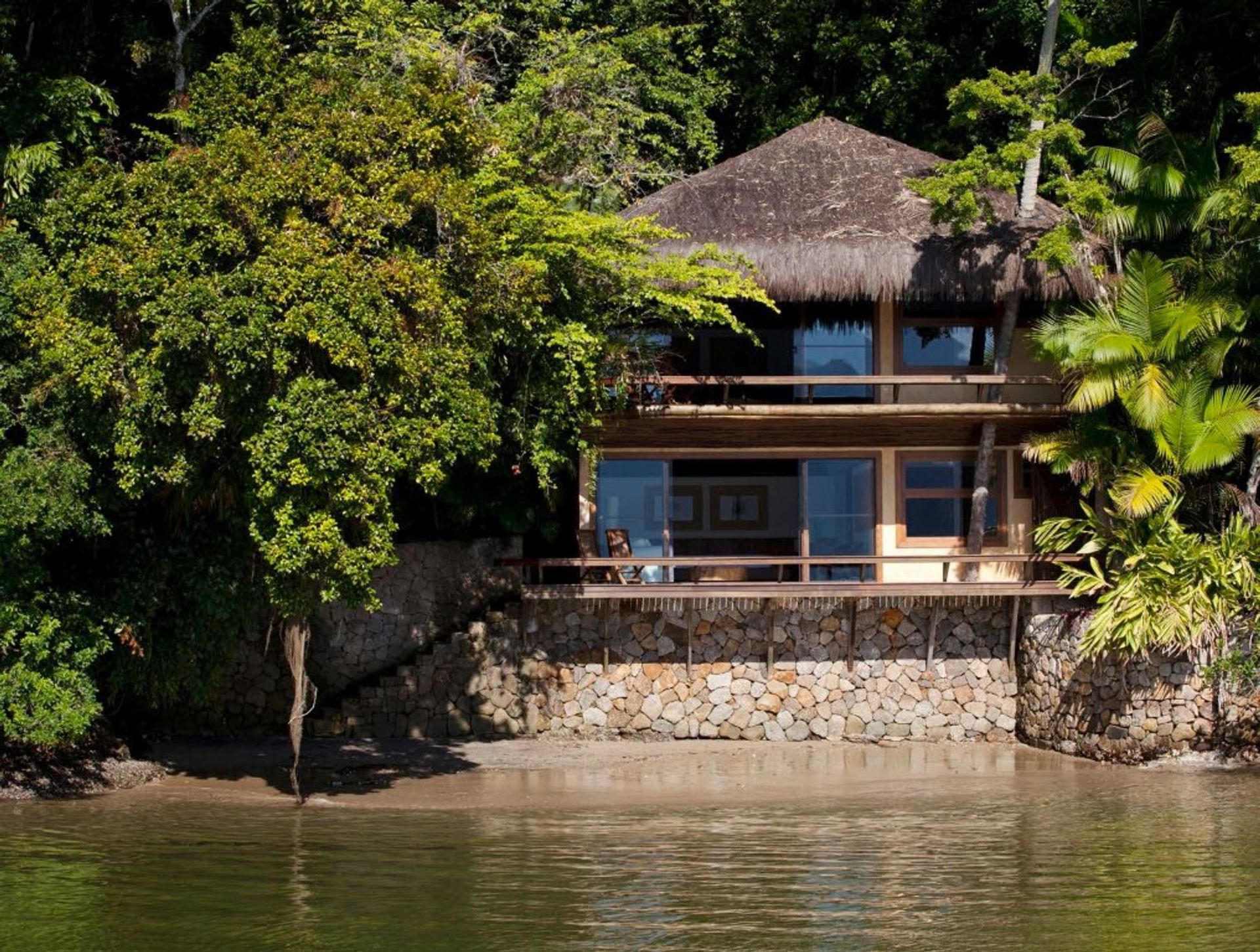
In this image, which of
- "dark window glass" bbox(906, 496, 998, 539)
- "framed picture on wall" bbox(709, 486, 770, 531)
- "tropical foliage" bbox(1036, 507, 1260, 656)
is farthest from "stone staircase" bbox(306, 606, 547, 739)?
"tropical foliage" bbox(1036, 507, 1260, 656)

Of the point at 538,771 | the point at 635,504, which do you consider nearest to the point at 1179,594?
the point at 635,504

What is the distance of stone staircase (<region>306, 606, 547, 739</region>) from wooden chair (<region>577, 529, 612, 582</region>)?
1.25 metres

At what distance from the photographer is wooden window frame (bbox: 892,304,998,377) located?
23.2 metres

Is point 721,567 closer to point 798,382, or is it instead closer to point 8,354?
point 798,382

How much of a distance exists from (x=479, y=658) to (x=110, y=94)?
8757mm

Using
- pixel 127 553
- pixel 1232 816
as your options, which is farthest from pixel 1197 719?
pixel 127 553

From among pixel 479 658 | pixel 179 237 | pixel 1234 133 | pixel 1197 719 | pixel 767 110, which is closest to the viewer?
pixel 179 237

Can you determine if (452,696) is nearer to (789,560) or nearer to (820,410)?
(789,560)

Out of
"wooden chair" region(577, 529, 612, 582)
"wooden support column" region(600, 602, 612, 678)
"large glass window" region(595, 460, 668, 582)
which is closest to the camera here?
"wooden support column" region(600, 602, 612, 678)

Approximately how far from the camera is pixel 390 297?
56.7 feet

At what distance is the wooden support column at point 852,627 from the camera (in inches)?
887

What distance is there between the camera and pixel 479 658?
22344 mm

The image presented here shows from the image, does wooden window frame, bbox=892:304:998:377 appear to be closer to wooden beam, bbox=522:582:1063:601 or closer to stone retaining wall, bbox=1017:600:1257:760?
wooden beam, bbox=522:582:1063:601

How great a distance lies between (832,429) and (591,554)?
12.2 ft
